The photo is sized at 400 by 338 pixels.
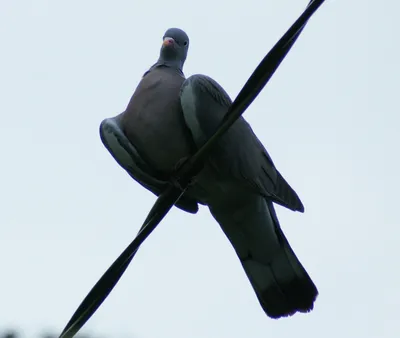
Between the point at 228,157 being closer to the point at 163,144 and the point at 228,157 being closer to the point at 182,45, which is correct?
the point at 163,144

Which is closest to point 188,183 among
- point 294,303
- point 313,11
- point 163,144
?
point 163,144

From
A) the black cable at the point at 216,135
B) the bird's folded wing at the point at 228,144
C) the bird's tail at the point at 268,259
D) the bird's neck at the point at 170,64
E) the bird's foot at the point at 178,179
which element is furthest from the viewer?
the bird's neck at the point at 170,64

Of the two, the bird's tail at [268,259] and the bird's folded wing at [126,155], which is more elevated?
the bird's folded wing at [126,155]

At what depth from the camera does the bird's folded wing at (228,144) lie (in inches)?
204

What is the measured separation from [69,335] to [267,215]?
1.75 metres

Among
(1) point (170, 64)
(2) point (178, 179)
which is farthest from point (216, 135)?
(1) point (170, 64)

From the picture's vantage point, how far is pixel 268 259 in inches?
221

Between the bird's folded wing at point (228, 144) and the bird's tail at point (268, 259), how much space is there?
129 mm

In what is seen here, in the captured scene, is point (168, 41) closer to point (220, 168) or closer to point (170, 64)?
point (170, 64)

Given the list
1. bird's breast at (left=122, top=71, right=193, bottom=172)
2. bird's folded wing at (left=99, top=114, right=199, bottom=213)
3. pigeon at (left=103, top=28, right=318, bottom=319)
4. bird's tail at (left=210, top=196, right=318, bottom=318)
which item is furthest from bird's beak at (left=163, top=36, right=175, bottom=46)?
bird's tail at (left=210, top=196, right=318, bottom=318)

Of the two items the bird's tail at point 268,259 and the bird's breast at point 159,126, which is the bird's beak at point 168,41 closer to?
the bird's breast at point 159,126

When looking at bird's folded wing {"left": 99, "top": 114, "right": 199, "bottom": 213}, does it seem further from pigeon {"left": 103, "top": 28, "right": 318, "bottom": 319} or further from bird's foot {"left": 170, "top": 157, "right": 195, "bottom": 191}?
bird's foot {"left": 170, "top": 157, "right": 195, "bottom": 191}

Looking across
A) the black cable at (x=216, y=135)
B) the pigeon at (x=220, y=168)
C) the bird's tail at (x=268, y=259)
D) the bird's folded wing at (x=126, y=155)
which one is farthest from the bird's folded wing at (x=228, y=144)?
the black cable at (x=216, y=135)

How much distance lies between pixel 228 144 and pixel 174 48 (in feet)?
2.28
